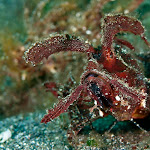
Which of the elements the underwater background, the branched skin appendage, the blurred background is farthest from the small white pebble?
the blurred background

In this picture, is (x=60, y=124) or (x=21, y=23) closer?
(x=60, y=124)

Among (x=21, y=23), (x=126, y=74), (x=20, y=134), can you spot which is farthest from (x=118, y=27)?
(x=21, y=23)

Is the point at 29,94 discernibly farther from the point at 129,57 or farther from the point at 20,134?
the point at 129,57

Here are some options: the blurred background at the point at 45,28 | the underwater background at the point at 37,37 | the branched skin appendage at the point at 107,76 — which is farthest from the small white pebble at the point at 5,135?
the blurred background at the point at 45,28

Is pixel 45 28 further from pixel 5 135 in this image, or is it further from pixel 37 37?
pixel 5 135

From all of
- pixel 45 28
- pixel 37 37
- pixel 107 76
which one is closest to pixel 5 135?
pixel 107 76

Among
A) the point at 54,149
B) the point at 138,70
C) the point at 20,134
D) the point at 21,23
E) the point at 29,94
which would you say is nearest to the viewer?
the point at 138,70

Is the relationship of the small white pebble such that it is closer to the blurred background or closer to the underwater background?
the underwater background

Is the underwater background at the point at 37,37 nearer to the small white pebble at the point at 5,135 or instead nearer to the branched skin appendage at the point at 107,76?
the small white pebble at the point at 5,135

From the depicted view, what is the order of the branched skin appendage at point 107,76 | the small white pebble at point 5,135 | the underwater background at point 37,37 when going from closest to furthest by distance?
the branched skin appendage at point 107,76, the small white pebble at point 5,135, the underwater background at point 37,37
